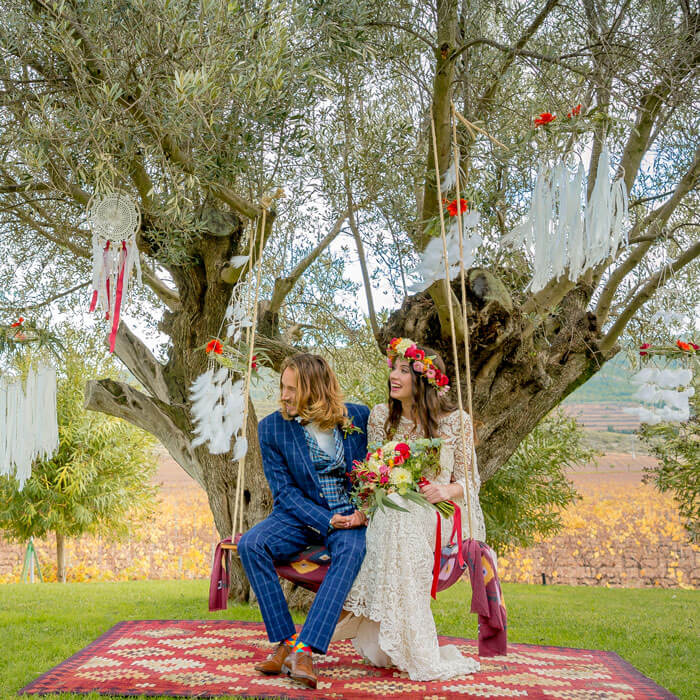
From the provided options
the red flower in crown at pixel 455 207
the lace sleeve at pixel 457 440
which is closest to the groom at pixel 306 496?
the lace sleeve at pixel 457 440

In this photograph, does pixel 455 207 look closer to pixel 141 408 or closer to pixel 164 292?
pixel 164 292

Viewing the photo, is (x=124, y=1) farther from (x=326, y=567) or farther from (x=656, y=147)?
(x=656, y=147)

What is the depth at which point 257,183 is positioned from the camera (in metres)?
5.31

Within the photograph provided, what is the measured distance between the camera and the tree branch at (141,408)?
246 inches

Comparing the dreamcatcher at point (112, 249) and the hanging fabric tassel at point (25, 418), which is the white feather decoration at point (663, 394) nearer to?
the dreamcatcher at point (112, 249)

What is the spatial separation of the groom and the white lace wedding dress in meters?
0.11

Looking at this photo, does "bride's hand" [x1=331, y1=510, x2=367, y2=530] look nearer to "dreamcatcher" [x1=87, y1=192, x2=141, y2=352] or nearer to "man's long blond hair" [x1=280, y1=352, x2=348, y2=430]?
"man's long blond hair" [x1=280, y1=352, x2=348, y2=430]

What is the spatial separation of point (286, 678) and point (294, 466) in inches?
41.8

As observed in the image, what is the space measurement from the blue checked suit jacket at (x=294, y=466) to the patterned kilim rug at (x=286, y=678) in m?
0.81

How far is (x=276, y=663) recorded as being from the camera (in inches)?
146

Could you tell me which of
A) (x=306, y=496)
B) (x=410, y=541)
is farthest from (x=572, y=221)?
(x=306, y=496)

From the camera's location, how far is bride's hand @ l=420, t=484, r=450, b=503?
383 centimetres

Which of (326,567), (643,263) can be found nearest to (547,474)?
(643,263)

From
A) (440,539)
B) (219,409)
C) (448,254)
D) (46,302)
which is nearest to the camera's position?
(440,539)
